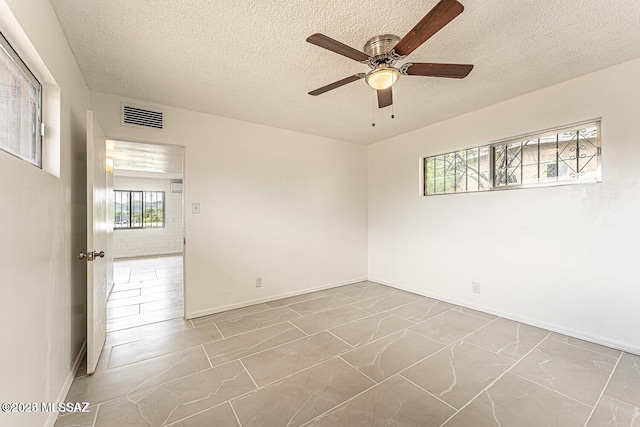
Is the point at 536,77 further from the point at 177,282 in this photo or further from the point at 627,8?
the point at 177,282

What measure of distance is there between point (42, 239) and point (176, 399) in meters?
1.25

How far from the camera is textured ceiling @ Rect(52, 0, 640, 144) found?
161cm

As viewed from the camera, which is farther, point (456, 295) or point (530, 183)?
point (456, 295)

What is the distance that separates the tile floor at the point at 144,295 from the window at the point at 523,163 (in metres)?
3.94

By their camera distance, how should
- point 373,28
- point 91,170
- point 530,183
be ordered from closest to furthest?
point 373,28
point 91,170
point 530,183

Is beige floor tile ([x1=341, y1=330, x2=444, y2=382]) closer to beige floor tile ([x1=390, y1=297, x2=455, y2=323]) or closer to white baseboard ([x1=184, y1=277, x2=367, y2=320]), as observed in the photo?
beige floor tile ([x1=390, y1=297, x2=455, y2=323])

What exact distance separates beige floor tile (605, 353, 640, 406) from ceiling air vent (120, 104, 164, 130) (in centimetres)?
452

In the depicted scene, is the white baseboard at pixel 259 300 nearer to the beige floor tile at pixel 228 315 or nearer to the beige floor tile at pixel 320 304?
the beige floor tile at pixel 228 315

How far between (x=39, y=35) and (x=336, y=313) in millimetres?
3278

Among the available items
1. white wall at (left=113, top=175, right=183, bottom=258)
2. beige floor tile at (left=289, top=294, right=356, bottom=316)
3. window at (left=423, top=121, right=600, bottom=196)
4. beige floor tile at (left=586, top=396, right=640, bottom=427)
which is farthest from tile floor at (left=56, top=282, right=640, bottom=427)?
white wall at (left=113, top=175, right=183, bottom=258)

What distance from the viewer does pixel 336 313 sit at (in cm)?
319

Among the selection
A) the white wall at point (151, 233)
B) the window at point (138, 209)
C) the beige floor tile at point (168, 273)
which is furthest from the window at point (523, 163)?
the window at point (138, 209)

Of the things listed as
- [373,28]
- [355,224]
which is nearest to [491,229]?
[355,224]

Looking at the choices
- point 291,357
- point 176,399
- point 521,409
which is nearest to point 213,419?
point 176,399
